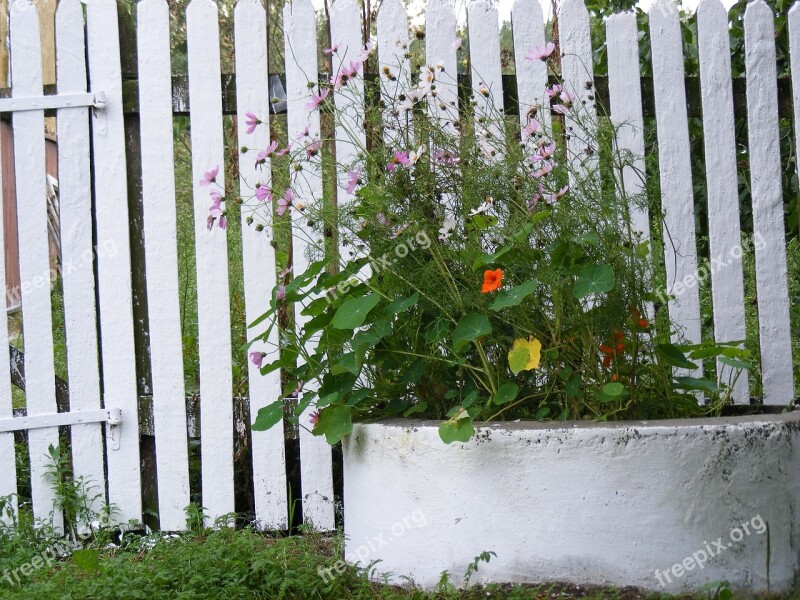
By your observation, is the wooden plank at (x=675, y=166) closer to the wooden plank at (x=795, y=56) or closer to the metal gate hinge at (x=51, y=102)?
the wooden plank at (x=795, y=56)

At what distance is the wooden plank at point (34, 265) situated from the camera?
3242 millimetres

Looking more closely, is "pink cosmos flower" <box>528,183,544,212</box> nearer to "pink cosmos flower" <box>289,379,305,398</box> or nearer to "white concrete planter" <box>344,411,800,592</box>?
"white concrete planter" <box>344,411,800,592</box>

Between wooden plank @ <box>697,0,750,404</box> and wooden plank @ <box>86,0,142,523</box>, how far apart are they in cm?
219

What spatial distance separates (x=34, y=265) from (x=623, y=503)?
2269 millimetres

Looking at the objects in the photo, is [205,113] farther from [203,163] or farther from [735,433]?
[735,433]

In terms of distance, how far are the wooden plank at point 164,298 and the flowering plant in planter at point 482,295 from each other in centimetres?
62

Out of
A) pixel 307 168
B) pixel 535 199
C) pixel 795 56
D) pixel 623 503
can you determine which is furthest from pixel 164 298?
pixel 795 56

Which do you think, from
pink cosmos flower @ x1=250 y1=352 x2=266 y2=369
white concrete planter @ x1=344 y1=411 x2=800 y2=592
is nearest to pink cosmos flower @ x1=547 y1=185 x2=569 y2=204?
white concrete planter @ x1=344 y1=411 x2=800 y2=592

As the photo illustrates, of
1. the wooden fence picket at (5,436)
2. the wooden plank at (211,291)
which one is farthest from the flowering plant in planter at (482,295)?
the wooden fence picket at (5,436)

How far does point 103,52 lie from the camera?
3299 mm

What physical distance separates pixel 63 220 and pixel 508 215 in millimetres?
1714

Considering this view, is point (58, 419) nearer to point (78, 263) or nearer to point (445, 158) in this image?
point (78, 263)

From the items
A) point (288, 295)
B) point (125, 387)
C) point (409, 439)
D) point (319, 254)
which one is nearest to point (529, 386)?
point (409, 439)

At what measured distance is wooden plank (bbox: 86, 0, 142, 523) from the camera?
3.27 metres
